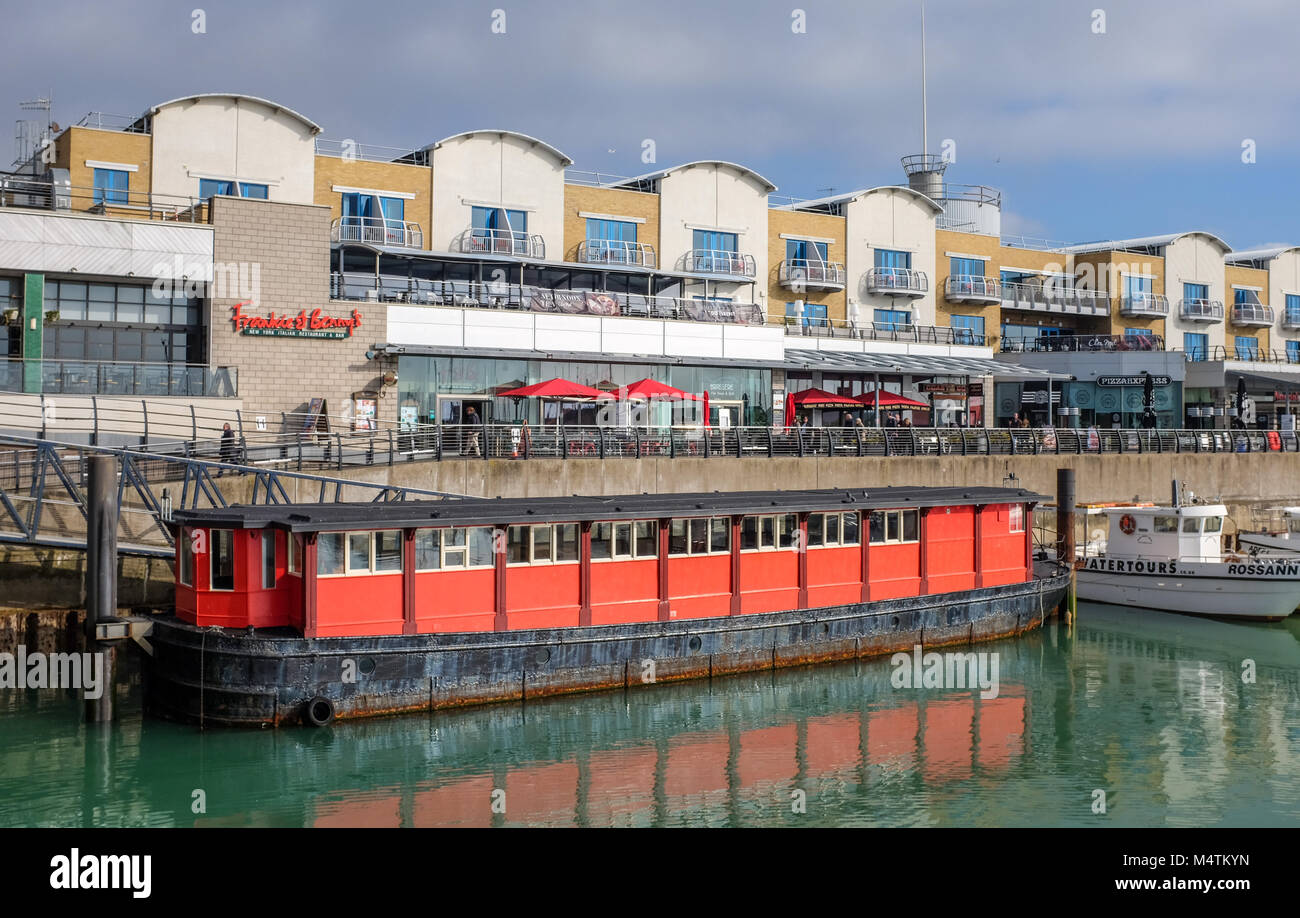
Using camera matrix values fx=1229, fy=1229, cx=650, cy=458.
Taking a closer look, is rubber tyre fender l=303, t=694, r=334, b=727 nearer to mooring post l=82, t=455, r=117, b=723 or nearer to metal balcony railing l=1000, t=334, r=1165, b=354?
mooring post l=82, t=455, r=117, b=723

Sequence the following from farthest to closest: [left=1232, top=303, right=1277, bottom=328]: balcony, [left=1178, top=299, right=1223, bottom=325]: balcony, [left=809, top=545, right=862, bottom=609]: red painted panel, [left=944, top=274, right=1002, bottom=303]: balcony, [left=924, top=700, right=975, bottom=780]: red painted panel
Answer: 1. [left=1232, top=303, right=1277, bottom=328]: balcony
2. [left=1178, top=299, right=1223, bottom=325]: balcony
3. [left=944, top=274, right=1002, bottom=303]: balcony
4. [left=809, top=545, right=862, bottom=609]: red painted panel
5. [left=924, top=700, right=975, bottom=780]: red painted panel

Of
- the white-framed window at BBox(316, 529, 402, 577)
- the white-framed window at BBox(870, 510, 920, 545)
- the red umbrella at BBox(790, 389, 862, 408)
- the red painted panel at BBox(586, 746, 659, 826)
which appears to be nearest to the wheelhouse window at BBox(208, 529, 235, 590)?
the white-framed window at BBox(316, 529, 402, 577)

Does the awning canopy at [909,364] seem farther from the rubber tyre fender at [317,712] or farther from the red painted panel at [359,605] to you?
the rubber tyre fender at [317,712]

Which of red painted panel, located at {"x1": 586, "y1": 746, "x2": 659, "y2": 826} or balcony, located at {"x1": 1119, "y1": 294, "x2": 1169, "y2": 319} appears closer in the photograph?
red painted panel, located at {"x1": 586, "y1": 746, "x2": 659, "y2": 826}

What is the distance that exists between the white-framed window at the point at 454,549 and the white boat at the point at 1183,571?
20232mm

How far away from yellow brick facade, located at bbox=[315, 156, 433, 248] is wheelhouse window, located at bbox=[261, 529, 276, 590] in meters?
26.5

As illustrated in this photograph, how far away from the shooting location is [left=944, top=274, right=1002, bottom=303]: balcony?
62.4 metres

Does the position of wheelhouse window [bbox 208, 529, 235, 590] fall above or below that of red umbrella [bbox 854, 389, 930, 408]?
below

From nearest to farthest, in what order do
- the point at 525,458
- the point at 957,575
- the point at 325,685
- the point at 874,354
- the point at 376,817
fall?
the point at 376,817 < the point at 325,685 < the point at 957,575 < the point at 525,458 < the point at 874,354

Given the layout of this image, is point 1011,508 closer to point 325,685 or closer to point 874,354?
point 325,685
